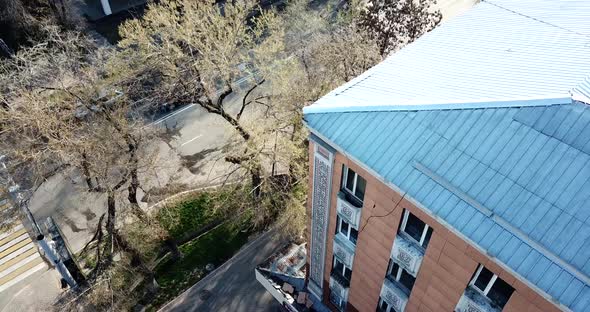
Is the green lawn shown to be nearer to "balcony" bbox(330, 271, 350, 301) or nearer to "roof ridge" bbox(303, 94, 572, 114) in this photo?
"balcony" bbox(330, 271, 350, 301)

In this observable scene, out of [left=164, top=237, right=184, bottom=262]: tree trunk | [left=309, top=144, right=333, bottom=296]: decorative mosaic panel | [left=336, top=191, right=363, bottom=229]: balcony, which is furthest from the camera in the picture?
[left=164, top=237, right=184, bottom=262]: tree trunk

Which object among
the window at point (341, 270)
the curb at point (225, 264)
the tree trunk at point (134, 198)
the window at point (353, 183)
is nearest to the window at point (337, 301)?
the window at point (341, 270)

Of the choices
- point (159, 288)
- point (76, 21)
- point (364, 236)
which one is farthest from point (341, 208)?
point (76, 21)

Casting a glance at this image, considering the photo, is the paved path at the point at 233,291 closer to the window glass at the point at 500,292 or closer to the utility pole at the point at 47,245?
the utility pole at the point at 47,245

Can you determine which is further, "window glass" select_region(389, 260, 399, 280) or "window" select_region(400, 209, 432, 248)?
"window glass" select_region(389, 260, 399, 280)

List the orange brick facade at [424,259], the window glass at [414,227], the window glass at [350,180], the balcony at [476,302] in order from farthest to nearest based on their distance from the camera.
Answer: the window glass at [350,180], the window glass at [414,227], the balcony at [476,302], the orange brick facade at [424,259]

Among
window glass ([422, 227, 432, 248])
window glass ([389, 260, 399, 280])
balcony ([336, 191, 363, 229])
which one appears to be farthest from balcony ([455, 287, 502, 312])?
balcony ([336, 191, 363, 229])
